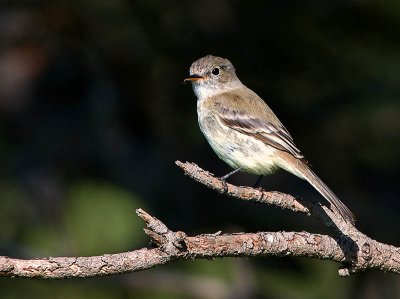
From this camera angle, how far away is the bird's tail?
475cm

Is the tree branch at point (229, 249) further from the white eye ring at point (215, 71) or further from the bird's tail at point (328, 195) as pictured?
the white eye ring at point (215, 71)

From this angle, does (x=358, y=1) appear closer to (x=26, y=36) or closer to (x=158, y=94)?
(x=158, y=94)

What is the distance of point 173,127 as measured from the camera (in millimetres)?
7555

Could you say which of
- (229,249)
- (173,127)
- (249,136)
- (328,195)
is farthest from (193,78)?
(229,249)

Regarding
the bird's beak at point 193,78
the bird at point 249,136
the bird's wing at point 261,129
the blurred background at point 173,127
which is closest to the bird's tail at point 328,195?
the bird at point 249,136

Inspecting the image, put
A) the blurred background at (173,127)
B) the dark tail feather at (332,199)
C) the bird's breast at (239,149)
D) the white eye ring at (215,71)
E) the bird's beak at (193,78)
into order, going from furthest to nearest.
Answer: the blurred background at (173,127), the white eye ring at (215,71), the bird's beak at (193,78), the bird's breast at (239,149), the dark tail feather at (332,199)

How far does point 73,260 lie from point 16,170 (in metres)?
4.21

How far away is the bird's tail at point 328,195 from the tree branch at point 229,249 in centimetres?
9

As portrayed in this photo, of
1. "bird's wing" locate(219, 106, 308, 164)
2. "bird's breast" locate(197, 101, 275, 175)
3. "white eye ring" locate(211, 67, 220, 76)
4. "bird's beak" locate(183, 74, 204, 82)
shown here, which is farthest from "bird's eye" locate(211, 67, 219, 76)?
"bird's breast" locate(197, 101, 275, 175)

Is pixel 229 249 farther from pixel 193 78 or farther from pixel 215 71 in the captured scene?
pixel 215 71

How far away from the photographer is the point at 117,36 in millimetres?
7750

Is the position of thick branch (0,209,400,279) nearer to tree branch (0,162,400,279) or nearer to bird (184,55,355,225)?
tree branch (0,162,400,279)

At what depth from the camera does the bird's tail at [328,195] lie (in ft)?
15.6

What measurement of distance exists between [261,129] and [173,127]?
175cm
